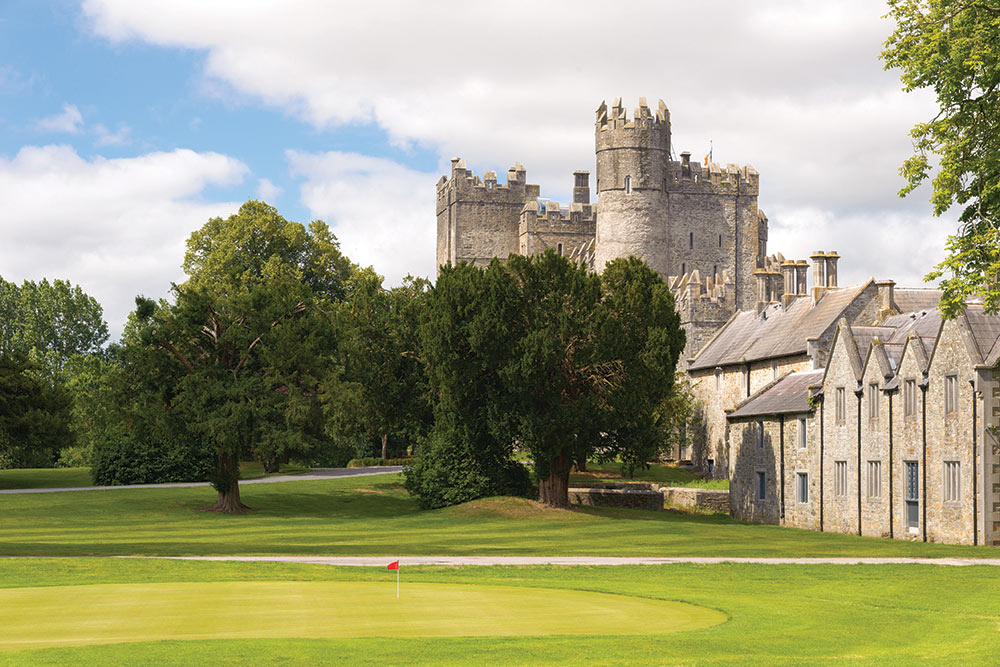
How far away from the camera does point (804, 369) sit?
192 ft

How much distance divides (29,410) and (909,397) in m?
41.3

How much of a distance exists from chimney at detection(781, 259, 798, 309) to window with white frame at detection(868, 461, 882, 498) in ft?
81.5

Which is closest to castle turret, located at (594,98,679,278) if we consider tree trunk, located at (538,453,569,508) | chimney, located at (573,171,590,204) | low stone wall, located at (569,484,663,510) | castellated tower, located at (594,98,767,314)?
castellated tower, located at (594,98,767,314)

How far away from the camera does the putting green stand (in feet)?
51.0

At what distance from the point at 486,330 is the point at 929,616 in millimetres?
28523

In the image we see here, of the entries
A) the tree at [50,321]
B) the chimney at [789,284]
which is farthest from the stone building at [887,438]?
the tree at [50,321]

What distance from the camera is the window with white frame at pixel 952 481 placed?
122 feet

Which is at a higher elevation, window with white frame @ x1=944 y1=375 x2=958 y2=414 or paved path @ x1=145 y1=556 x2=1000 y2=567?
window with white frame @ x1=944 y1=375 x2=958 y2=414

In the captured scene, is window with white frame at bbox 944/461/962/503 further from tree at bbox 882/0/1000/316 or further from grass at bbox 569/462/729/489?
grass at bbox 569/462/729/489

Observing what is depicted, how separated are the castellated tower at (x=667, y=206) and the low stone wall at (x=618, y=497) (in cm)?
5010

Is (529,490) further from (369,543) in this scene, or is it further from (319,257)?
(319,257)

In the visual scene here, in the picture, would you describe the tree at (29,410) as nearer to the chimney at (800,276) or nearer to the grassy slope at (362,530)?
the grassy slope at (362,530)

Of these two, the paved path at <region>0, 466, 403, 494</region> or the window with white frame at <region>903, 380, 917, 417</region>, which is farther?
the paved path at <region>0, 466, 403, 494</region>

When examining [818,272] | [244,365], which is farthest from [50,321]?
[818,272]
